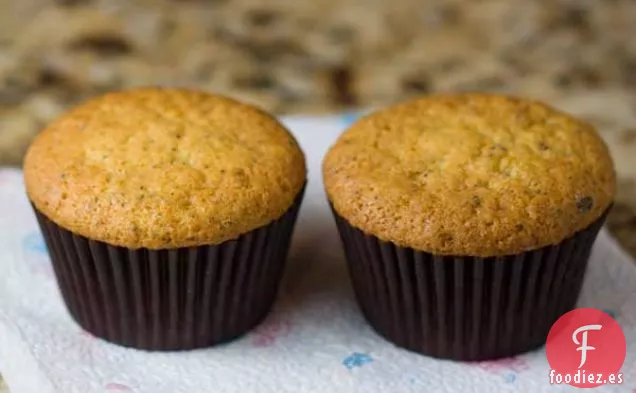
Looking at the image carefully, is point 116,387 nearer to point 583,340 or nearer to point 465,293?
point 465,293

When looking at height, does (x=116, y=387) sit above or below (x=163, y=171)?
below

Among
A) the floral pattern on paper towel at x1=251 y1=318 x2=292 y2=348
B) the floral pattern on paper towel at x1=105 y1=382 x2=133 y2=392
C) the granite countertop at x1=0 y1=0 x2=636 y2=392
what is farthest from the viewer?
the granite countertop at x1=0 y1=0 x2=636 y2=392

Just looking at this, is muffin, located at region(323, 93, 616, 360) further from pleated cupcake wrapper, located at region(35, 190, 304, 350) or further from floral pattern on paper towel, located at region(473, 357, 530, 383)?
pleated cupcake wrapper, located at region(35, 190, 304, 350)

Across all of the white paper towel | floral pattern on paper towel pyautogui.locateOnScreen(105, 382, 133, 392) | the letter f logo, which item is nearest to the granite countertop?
the white paper towel

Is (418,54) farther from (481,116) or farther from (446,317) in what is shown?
(446,317)

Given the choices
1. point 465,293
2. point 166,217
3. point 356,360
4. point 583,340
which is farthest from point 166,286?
point 583,340

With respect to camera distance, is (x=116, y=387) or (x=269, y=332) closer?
(x=116, y=387)
